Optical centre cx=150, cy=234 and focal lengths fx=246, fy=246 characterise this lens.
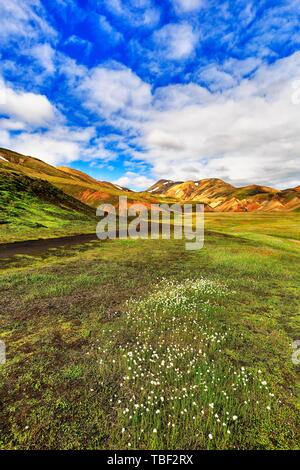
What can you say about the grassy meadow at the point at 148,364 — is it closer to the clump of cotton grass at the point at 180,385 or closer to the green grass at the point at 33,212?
the clump of cotton grass at the point at 180,385

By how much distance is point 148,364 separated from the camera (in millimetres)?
9984

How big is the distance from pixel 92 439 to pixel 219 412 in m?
3.90

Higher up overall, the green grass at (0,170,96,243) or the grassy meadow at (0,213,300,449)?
the green grass at (0,170,96,243)

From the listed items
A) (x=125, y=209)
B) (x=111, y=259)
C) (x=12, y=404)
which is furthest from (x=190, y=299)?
(x=125, y=209)

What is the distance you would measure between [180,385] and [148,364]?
5.41 feet

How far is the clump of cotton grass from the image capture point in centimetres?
705

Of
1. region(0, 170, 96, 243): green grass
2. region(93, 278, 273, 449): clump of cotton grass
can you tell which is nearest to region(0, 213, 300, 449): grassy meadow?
region(93, 278, 273, 449): clump of cotton grass

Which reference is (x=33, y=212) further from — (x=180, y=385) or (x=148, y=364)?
(x=180, y=385)

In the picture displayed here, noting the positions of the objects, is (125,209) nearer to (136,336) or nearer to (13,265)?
(13,265)

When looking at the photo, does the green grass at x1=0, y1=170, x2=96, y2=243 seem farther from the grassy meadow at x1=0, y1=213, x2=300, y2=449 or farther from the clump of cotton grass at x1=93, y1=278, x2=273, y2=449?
the clump of cotton grass at x1=93, y1=278, x2=273, y2=449

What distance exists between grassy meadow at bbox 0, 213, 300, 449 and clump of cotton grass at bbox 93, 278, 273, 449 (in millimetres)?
38

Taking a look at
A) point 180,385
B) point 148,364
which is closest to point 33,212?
point 148,364

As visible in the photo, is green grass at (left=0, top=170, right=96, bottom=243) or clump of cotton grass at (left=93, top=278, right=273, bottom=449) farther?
green grass at (left=0, top=170, right=96, bottom=243)
